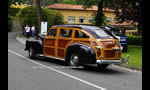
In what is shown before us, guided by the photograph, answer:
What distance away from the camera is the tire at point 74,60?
11.2 meters

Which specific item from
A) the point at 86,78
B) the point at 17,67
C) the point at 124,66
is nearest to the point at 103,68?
the point at 124,66

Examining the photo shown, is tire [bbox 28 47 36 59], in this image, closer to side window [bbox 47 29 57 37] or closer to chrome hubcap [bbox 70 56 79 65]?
side window [bbox 47 29 57 37]

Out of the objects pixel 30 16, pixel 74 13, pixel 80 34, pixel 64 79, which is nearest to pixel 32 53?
pixel 80 34

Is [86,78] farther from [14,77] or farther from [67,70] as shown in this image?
[14,77]

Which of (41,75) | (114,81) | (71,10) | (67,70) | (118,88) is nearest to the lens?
(118,88)

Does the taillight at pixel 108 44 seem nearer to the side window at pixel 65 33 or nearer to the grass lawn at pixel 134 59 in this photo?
the side window at pixel 65 33

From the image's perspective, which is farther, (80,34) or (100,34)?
(80,34)

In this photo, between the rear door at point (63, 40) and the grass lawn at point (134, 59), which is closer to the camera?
the rear door at point (63, 40)

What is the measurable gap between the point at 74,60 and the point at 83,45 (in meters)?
0.86

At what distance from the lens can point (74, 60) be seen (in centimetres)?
1148

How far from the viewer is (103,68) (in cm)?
1221

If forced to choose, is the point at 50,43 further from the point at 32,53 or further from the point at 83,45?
the point at 83,45

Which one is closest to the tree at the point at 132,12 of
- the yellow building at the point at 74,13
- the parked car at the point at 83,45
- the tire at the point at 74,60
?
the parked car at the point at 83,45

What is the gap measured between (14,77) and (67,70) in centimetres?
243
